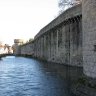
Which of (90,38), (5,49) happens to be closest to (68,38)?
(90,38)

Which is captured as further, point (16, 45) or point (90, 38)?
point (16, 45)

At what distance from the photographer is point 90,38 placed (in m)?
11.0

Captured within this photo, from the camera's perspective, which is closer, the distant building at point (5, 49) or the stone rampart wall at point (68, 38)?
the stone rampart wall at point (68, 38)

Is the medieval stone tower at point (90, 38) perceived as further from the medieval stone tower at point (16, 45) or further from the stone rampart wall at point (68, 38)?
the medieval stone tower at point (16, 45)

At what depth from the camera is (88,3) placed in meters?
11.2

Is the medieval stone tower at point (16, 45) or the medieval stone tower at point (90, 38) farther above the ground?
the medieval stone tower at point (16, 45)

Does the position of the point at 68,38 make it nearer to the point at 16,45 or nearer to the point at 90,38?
the point at 90,38

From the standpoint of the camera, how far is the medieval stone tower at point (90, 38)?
35.0 ft

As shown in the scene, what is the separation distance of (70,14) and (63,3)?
18.7m

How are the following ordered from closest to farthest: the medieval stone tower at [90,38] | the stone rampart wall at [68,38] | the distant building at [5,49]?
the medieval stone tower at [90,38] < the stone rampart wall at [68,38] < the distant building at [5,49]

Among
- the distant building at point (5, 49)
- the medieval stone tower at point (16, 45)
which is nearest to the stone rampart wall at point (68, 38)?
the distant building at point (5, 49)

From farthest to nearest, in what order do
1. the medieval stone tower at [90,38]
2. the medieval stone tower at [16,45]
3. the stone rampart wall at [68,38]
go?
1. the medieval stone tower at [16,45]
2. the stone rampart wall at [68,38]
3. the medieval stone tower at [90,38]

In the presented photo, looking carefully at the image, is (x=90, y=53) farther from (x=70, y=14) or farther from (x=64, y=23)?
(x=64, y=23)

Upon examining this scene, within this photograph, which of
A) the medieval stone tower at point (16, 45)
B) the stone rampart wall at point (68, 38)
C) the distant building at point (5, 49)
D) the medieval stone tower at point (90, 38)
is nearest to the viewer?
the medieval stone tower at point (90, 38)
